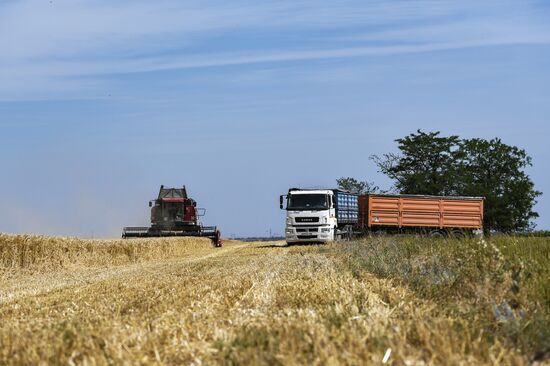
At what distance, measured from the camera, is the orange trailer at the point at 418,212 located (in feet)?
157

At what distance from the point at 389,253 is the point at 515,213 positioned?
219 ft

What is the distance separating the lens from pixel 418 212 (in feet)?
159

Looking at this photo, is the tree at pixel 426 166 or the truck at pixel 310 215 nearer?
the truck at pixel 310 215

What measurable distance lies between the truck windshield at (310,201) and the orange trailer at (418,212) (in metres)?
8.13

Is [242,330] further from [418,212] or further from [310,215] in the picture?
[418,212]

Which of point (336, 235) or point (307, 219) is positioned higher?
point (307, 219)

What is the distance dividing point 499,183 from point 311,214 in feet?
159

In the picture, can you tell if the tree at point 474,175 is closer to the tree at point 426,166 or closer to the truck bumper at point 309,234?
the tree at point 426,166

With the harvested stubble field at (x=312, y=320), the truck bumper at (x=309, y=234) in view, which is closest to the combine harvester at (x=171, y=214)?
the truck bumper at (x=309, y=234)

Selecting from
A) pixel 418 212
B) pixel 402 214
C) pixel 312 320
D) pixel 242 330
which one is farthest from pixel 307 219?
pixel 242 330

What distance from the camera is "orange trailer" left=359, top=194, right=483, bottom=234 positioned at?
157ft

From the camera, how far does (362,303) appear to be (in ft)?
26.2

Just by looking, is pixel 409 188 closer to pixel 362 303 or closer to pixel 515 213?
pixel 515 213

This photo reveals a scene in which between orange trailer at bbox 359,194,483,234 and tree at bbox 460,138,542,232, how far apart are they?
97.7 feet
